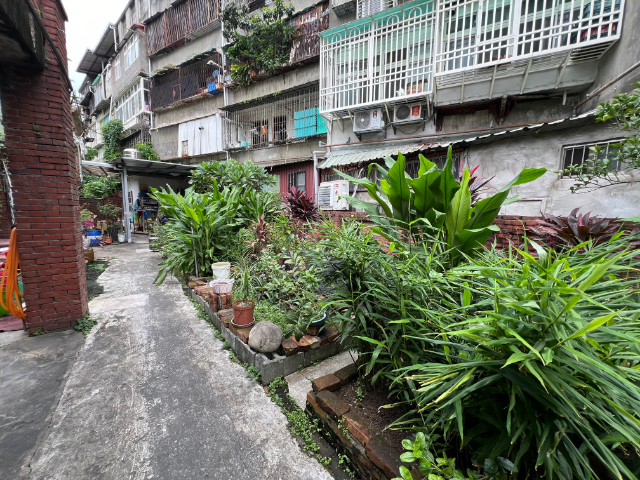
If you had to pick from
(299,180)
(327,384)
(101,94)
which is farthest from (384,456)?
(101,94)

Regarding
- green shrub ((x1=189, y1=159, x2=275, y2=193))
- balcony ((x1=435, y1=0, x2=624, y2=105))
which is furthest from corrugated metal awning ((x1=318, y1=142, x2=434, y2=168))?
green shrub ((x1=189, y1=159, x2=275, y2=193))

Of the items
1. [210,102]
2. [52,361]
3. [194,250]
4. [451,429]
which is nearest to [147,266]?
[194,250]

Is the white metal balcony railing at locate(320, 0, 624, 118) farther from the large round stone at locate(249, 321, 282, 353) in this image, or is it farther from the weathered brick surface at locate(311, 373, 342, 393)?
the weathered brick surface at locate(311, 373, 342, 393)

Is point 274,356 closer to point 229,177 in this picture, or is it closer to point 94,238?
point 229,177

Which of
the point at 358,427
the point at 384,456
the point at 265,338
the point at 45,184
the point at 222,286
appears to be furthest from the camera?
the point at 222,286

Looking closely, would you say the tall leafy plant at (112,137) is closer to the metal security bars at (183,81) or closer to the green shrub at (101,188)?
the green shrub at (101,188)

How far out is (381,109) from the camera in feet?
23.0

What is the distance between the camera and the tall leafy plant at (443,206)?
1.76m

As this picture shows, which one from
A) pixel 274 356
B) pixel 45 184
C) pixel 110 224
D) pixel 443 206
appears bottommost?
pixel 274 356

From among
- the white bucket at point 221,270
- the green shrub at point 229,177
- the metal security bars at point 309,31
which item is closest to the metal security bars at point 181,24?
the metal security bars at point 309,31

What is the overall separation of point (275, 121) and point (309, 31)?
10.5ft

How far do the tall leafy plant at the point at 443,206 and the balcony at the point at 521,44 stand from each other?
15.6 ft

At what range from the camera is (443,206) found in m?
1.94

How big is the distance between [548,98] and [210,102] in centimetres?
1238
